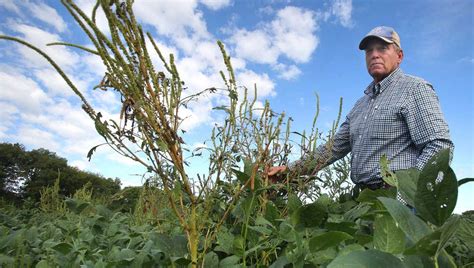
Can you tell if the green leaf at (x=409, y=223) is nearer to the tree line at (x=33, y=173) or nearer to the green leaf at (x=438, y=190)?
the green leaf at (x=438, y=190)

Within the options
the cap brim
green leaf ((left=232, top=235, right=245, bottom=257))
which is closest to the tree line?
the cap brim

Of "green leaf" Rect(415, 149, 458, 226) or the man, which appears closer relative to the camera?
"green leaf" Rect(415, 149, 458, 226)

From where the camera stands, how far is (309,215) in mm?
1154

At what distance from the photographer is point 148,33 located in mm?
1446

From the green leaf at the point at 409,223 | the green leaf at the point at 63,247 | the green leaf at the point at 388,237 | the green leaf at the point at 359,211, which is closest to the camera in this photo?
the green leaf at the point at 409,223

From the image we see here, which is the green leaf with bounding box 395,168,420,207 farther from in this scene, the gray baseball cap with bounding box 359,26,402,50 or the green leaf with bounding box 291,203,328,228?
the gray baseball cap with bounding box 359,26,402,50

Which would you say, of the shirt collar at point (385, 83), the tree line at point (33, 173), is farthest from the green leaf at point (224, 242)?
the tree line at point (33, 173)

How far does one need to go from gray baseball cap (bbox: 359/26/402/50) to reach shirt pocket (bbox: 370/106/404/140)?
66 centimetres

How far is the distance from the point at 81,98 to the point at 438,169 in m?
1.15

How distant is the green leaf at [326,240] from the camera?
2.90ft

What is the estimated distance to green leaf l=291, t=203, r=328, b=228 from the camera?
3.72 ft

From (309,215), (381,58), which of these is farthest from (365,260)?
(381,58)

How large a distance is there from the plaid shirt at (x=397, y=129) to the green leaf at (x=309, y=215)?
153 cm

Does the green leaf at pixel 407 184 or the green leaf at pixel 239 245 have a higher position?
the green leaf at pixel 407 184
